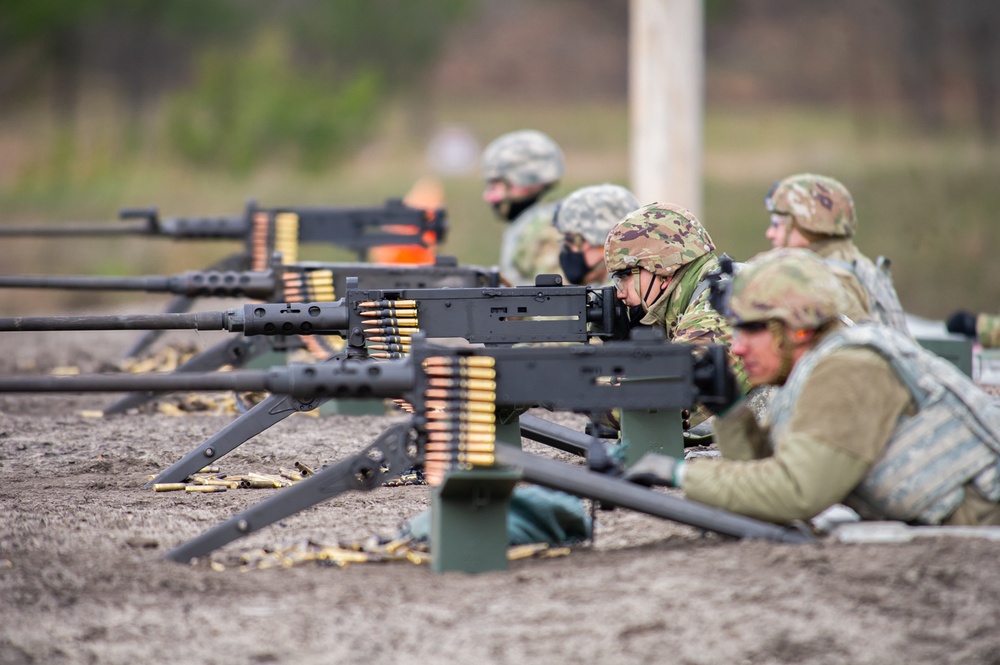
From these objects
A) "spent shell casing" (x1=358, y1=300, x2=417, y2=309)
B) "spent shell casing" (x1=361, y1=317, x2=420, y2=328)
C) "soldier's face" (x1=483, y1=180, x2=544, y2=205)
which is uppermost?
"soldier's face" (x1=483, y1=180, x2=544, y2=205)

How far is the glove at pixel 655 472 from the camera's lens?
16.2ft

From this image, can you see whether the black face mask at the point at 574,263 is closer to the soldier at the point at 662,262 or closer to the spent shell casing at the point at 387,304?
the soldier at the point at 662,262

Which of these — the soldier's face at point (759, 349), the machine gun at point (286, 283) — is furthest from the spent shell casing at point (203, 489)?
the soldier's face at point (759, 349)

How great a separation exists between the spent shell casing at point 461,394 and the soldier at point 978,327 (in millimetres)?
6271

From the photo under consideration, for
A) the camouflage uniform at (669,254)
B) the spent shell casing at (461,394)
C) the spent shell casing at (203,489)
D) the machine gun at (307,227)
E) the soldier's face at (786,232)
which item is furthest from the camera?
the machine gun at (307,227)

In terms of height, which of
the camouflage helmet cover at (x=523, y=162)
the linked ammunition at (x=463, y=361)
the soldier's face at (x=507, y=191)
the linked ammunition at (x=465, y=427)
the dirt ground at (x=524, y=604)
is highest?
the camouflage helmet cover at (x=523, y=162)

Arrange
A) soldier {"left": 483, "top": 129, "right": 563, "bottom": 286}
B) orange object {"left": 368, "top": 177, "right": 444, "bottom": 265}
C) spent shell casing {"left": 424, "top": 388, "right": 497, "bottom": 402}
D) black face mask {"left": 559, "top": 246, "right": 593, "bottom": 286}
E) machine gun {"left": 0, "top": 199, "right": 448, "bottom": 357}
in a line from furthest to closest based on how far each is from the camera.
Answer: orange object {"left": 368, "top": 177, "right": 444, "bottom": 265}, machine gun {"left": 0, "top": 199, "right": 448, "bottom": 357}, soldier {"left": 483, "top": 129, "right": 563, "bottom": 286}, black face mask {"left": 559, "top": 246, "right": 593, "bottom": 286}, spent shell casing {"left": 424, "top": 388, "right": 497, "bottom": 402}

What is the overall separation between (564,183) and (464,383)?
57.9ft

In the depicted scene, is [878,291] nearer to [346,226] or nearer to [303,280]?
[303,280]

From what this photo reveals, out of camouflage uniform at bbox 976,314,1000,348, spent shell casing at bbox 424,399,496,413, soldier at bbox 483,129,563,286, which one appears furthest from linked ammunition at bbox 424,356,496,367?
camouflage uniform at bbox 976,314,1000,348

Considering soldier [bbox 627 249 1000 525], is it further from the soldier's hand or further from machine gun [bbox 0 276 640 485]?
machine gun [bbox 0 276 640 485]

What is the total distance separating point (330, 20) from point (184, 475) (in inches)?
766

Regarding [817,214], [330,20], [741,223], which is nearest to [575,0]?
[330,20]

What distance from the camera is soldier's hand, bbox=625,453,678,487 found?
4.95 meters
